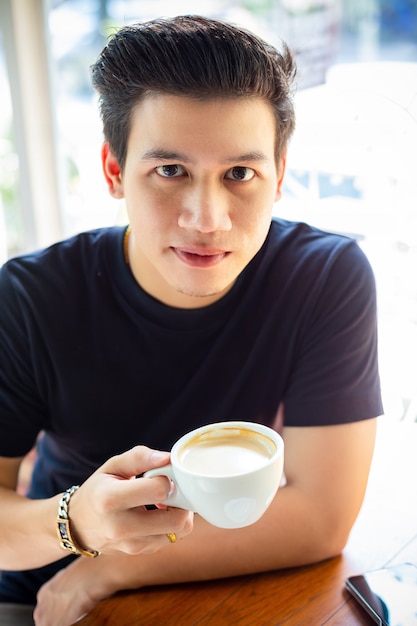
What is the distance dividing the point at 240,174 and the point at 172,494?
2.05 ft

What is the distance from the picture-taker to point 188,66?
1.23m

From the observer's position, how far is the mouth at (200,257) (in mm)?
1270

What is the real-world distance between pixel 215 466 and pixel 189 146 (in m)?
0.59

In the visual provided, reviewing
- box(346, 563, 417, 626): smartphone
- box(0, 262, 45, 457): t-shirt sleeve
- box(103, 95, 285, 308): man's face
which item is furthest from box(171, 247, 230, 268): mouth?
box(346, 563, 417, 626): smartphone

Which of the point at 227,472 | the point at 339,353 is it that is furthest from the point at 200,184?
the point at 227,472

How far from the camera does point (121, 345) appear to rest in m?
1.45

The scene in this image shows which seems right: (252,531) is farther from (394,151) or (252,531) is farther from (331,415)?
(394,151)

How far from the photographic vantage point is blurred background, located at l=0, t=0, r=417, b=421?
182cm

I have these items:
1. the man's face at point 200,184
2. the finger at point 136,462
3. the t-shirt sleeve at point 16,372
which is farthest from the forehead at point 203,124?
the finger at point 136,462

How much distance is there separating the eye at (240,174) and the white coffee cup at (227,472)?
0.50 metres

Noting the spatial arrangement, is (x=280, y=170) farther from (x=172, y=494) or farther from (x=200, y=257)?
(x=172, y=494)

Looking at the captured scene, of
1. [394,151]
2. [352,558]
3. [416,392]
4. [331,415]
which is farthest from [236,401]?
[394,151]

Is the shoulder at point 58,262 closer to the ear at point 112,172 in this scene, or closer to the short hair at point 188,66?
the ear at point 112,172

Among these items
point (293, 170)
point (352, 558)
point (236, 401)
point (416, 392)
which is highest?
point (293, 170)
